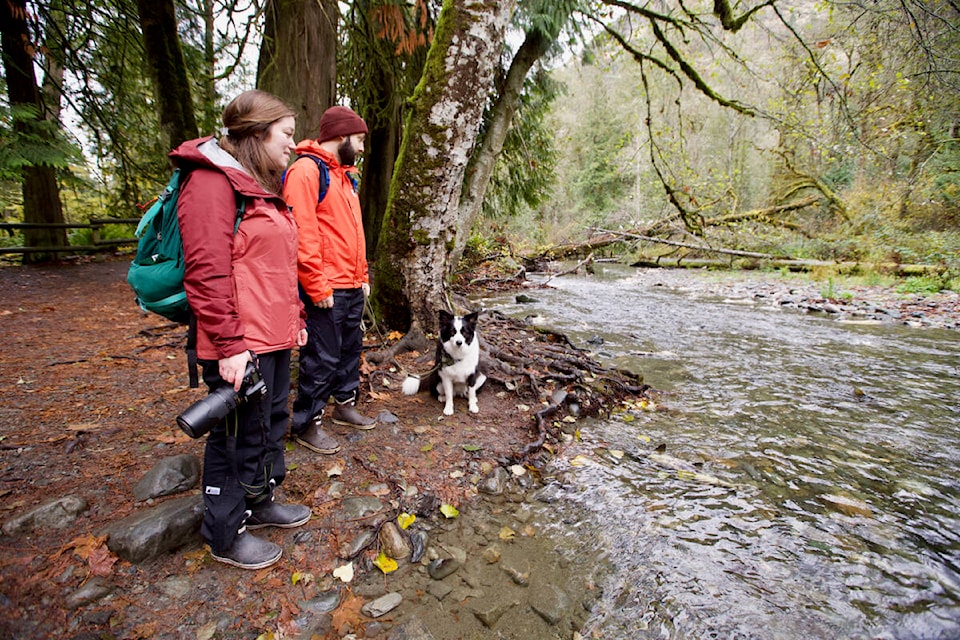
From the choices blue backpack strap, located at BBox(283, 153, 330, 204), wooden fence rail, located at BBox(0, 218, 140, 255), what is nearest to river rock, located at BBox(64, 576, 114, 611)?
blue backpack strap, located at BBox(283, 153, 330, 204)

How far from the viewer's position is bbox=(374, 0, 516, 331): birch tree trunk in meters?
4.38

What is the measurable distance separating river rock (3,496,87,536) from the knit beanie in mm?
2633

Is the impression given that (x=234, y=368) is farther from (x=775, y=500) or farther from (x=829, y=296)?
(x=829, y=296)

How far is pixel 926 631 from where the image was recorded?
1928mm

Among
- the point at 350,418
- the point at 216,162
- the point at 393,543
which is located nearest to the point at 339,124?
the point at 216,162

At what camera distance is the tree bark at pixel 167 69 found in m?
7.64

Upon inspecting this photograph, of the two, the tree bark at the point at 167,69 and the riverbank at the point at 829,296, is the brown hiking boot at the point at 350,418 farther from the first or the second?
the riverbank at the point at 829,296

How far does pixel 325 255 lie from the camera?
3.02 metres

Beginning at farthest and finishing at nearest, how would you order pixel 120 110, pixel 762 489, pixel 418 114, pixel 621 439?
pixel 120 110 → pixel 418 114 → pixel 621 439 → pixel 762 489

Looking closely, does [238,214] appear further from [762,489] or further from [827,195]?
[827,195]

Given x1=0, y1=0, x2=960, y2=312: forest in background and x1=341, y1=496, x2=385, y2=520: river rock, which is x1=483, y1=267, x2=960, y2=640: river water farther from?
x1=0, y1=0, x2=960, y2=312: forest in background

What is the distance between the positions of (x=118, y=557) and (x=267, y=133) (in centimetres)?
216

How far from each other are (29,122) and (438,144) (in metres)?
8.53

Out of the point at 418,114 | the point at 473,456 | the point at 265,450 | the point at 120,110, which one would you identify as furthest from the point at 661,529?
the point at 120,110
